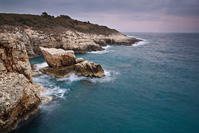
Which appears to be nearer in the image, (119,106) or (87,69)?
(119,106)

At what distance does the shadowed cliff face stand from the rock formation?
10938 mm

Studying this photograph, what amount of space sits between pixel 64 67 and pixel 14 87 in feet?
46.3

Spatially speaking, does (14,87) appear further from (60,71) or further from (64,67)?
(64,67)

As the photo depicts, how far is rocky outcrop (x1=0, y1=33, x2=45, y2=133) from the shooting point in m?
9.63

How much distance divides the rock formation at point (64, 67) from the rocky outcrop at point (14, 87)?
35.9 feet

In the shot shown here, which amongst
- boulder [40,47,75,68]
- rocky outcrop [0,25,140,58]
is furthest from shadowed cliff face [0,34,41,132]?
rocky outcrop [0,25,140,58]

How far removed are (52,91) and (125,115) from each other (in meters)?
10.5

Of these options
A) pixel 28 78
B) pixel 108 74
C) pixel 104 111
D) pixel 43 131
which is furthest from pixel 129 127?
pixel 108 74

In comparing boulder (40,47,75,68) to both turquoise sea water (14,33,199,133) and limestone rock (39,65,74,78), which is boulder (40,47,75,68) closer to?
limestone rock (39,65,74,78)

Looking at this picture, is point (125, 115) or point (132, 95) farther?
point (132, 95)

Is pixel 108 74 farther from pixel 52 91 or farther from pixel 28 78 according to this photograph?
pixel 28 78

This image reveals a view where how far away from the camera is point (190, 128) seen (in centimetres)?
1239

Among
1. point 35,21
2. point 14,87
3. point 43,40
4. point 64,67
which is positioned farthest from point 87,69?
point 35,21

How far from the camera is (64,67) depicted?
79.8 feet
